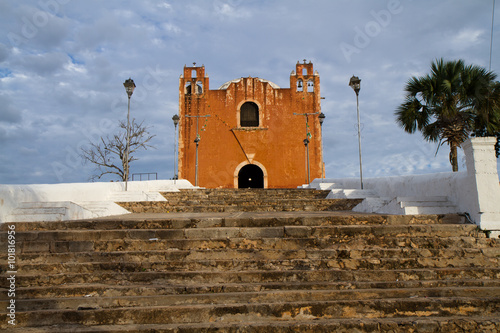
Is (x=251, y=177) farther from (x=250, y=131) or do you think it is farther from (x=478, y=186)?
(x=478, y=186)

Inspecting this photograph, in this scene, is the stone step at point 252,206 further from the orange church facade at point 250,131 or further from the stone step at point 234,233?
the orange church facade at point 250,131

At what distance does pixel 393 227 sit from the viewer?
468cm

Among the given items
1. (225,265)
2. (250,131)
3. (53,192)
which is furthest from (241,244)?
(250,131)

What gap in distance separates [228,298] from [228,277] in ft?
1.24

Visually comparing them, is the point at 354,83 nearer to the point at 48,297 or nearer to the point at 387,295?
the point at 387,295

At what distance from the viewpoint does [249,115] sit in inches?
776

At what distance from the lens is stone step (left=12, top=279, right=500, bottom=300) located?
3.52m

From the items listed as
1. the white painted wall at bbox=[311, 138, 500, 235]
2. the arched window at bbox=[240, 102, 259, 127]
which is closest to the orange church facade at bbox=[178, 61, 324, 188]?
the arched window at bbox=[240, 102, 259, 127]

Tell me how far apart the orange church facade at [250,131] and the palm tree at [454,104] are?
336 inches

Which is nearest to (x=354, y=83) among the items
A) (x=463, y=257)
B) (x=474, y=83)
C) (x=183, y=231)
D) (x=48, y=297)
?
(x=474, y=83)

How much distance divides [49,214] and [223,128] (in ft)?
47.2

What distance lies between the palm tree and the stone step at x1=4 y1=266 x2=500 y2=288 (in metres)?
6.99

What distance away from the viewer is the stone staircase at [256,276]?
124 inches

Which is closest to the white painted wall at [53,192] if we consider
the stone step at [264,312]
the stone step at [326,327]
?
the stone step at [264,312]
